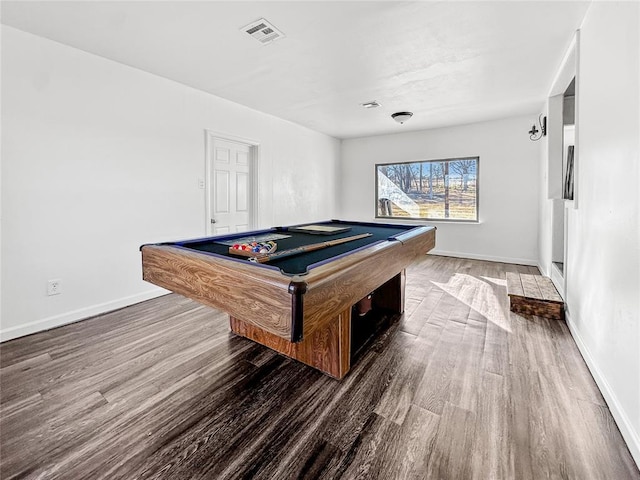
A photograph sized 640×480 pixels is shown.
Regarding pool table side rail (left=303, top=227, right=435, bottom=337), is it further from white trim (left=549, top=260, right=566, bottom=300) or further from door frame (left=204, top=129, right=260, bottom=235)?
door frame (left=204, top=129, right=260, bottom=235)

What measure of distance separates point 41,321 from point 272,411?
2327 millimetres

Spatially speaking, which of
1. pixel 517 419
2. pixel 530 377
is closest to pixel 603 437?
pixel 517 419

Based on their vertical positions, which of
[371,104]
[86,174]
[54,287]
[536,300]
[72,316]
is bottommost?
[72,316]

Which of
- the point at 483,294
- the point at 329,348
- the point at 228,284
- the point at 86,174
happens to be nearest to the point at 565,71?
the point at 483,294

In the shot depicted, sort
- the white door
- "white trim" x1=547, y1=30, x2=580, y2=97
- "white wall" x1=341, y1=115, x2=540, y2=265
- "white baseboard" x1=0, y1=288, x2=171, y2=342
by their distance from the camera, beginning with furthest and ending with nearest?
"white wall" x1=341, y1=115, x2=540, y2=265
the white door
"white trim" x1=547, y1=30, x2=580, y2=97
"white baseboard" x1=0, y1=288, x2=171, y2=342

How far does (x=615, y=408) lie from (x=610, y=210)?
40.4 inches

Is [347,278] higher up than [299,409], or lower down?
higher up

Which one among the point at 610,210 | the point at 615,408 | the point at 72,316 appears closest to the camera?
the point at 615,408

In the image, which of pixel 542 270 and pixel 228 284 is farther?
pixel 542 270

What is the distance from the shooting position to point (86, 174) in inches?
110

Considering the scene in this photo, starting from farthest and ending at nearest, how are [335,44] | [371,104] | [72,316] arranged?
1. [371,104]
2. [72,316]
3. [335,44]

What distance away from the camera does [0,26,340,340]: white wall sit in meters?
2.42

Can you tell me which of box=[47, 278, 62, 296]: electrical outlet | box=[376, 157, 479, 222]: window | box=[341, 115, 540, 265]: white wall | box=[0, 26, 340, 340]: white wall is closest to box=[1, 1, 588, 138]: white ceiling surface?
box=[0, 26, 340, 340]: white wall

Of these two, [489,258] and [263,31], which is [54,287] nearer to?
[263,31]
